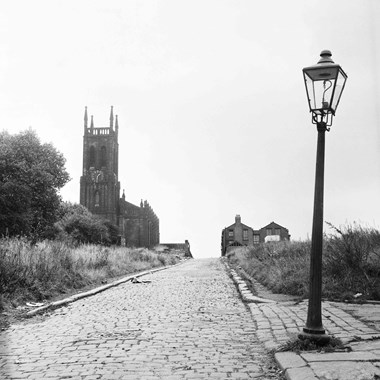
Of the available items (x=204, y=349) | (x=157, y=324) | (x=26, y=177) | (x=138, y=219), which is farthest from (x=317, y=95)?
(x=138, y=219)

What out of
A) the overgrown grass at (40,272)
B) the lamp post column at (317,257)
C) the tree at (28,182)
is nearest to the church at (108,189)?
the tree at (28,182)

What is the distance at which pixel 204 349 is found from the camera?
216 inches

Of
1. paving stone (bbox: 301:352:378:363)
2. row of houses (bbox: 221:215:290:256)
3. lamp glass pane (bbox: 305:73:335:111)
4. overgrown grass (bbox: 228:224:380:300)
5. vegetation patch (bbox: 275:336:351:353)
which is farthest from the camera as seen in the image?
row of houses (bbox: 221:215:290:256)

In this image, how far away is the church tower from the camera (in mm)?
89562

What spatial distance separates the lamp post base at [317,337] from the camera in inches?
204

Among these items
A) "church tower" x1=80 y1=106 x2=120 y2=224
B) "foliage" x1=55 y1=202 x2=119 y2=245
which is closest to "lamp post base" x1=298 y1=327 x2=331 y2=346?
"foliage" x1=55 y1=202 x2=119 y2=245

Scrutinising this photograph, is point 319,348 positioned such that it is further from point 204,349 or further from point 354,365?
point 204,349

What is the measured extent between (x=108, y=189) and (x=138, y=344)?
279 ft

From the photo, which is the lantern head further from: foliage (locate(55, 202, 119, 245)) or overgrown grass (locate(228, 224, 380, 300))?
foliage (locate(55, 202, 119, 245))

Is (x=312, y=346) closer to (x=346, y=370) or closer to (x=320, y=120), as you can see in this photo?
(x=346, y=370)

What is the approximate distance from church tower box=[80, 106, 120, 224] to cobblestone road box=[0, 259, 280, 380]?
3189 inches

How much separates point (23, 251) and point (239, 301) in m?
5.93

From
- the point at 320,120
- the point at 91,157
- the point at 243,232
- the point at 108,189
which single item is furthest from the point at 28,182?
the point at 91,157

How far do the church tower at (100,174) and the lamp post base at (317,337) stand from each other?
85.3 metres
